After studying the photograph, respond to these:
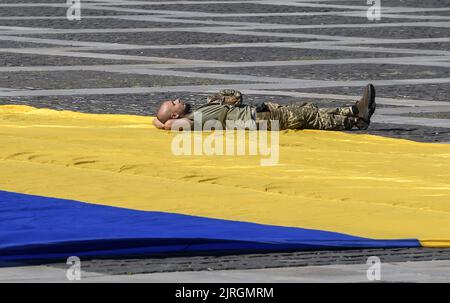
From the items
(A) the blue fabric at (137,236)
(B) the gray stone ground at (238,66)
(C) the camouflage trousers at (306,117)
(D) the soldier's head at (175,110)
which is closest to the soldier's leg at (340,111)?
(C) the camouflage trousers at (306,117)

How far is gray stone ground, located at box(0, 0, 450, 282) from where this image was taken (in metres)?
7.75

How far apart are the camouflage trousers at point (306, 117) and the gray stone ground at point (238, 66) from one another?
37 cm

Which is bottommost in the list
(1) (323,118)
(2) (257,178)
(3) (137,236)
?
(3) (137,236)

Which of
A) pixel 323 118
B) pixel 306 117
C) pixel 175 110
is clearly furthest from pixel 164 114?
pixel 323 118

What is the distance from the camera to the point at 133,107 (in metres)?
14.4

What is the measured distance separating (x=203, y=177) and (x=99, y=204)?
1064 mm

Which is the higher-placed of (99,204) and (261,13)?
(261,13)

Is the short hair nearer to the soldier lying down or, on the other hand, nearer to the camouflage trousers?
the soldier lying down

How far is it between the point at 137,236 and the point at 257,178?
198cm

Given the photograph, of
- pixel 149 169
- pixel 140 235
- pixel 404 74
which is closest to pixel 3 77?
pixel 404 74

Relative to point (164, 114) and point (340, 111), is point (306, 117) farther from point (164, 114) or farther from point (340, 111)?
point (164, 114)

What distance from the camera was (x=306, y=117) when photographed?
39.8ft

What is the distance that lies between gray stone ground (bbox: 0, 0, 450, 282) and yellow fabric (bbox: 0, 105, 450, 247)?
2.34ft
